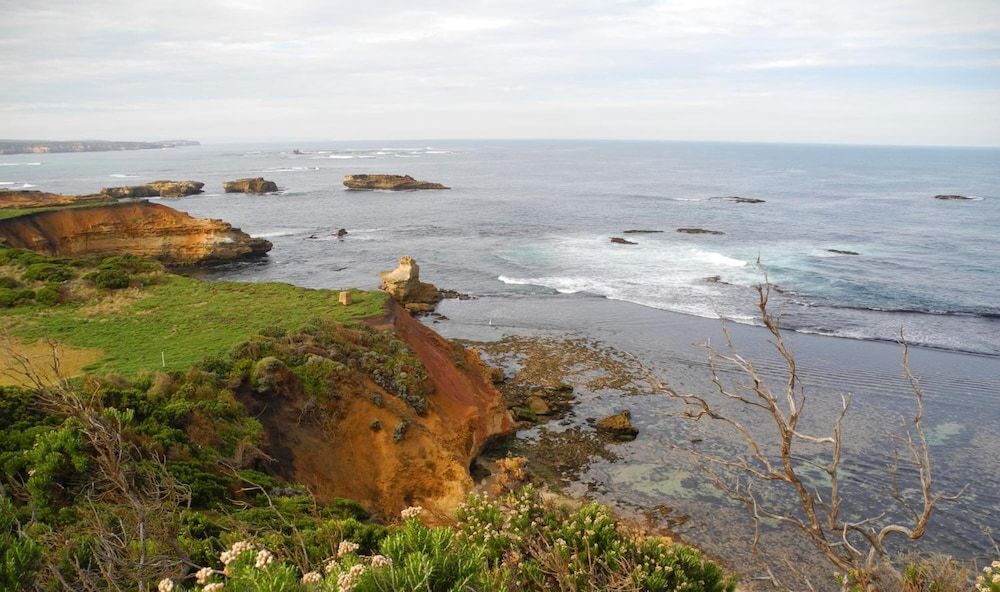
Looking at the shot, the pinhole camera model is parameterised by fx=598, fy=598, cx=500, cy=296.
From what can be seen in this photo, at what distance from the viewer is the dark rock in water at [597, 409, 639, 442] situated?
22391mm

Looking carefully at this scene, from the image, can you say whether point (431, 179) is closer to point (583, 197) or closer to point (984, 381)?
point (583, 197)

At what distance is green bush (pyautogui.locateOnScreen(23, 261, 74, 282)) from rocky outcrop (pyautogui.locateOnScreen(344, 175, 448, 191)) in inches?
3330

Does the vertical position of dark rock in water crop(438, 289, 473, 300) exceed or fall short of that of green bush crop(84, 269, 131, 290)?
it falls short

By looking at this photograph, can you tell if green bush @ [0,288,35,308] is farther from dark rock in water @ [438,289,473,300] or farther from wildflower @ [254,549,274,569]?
wildflower @ [254,549,274,569]

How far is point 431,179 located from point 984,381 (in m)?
117

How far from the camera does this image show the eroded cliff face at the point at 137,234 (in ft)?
153

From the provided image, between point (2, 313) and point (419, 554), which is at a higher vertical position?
point (419, 554)

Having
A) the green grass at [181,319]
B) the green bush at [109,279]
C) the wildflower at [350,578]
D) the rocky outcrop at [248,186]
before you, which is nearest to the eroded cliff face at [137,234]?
the green bush at [109,279]

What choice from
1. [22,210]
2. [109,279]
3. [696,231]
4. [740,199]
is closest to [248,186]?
[22,210]

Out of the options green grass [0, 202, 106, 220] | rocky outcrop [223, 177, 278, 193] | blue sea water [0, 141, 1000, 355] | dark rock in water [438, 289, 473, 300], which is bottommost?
dark rock in water [438, 289, 473, 300]

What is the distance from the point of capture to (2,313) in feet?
75.5

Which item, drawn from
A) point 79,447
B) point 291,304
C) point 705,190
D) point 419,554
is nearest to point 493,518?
point 419,554

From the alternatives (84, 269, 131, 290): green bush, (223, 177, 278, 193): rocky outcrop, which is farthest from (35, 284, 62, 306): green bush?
(223, 177, 278, 193): rocky outcrop

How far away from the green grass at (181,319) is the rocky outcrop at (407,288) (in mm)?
12328
